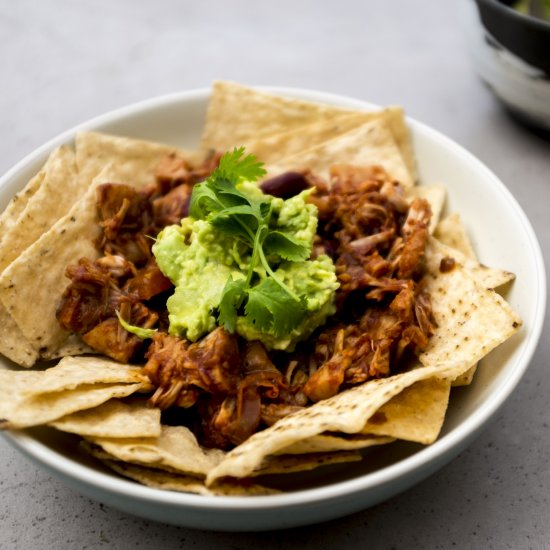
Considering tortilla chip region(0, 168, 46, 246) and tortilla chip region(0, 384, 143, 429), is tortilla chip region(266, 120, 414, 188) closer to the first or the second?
tortilla chip region(0, 168, 46, 246)

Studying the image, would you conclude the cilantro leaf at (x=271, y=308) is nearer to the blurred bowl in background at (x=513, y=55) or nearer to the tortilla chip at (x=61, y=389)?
the tortilla chip at (x=61, y=389)

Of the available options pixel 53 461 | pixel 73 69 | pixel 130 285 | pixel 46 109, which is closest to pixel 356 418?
pixel 53 461

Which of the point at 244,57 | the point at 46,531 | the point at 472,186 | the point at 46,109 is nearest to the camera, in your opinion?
the point at 46,531

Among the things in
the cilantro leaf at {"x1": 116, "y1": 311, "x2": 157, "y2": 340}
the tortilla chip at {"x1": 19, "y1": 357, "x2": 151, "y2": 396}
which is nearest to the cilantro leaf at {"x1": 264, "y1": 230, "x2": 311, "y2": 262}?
the cilantro leaf at {"x1": 116, "y1": 311, "x2": 157, "y2": 340}

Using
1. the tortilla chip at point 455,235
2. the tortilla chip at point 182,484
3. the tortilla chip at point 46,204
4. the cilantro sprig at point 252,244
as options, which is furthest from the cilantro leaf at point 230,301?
the tortilla chip at point 455,235

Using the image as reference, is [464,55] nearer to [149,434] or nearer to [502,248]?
[502,248]

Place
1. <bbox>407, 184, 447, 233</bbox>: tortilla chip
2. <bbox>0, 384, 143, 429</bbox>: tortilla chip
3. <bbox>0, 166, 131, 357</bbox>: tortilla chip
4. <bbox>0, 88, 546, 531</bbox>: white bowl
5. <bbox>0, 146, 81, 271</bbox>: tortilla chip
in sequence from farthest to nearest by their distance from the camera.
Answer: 1. <bbox>407, 184, 447, 233</bbox>: tortilla chip
2. <bbox>0, 146, 81, 271</bbox>: tortilla chip
3. <bbox>0, 166, 131, 357</bbox>: tortilla chip
4. <bbox>0, 384, 143, 429</bbox>: tortilla chip
5. <bbox>0, 88, 546, 531</bbox>: white bowl
